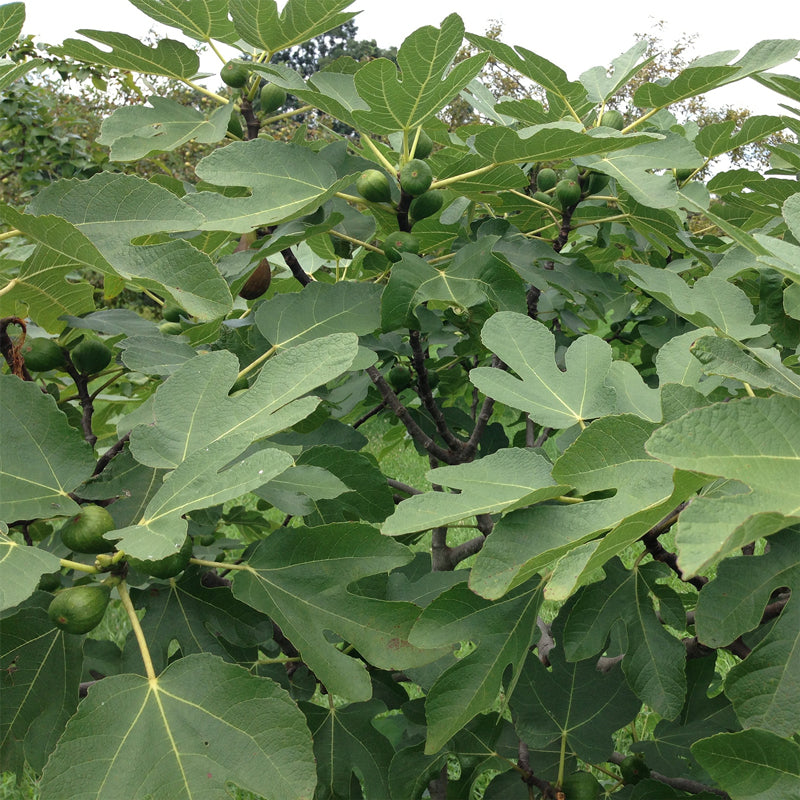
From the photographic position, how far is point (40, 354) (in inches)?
53.2

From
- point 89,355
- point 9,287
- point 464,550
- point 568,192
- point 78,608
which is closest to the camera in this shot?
point 78,608

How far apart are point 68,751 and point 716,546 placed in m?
0.68

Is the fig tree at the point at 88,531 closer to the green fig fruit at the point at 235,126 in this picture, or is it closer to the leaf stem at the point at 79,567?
the leaf stem at the point at 79,567

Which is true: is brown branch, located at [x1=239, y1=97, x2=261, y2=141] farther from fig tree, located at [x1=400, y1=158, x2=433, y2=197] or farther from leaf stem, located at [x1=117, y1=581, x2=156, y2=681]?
leaf stem, located at [x1=117, y1=581, x2=156, y2=681]

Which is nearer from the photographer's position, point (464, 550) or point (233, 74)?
point (233, 74)

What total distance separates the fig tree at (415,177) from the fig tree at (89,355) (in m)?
0.61

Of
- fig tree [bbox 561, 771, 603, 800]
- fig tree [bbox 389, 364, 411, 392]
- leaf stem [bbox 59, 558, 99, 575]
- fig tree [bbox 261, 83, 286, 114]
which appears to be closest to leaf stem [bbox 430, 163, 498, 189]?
fig tree [bbox 261, 83, 286, 114]

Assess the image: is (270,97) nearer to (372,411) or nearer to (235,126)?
(235,126)

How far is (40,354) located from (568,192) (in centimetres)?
101

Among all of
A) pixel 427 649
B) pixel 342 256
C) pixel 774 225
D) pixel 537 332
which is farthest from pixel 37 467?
pixel 774 225

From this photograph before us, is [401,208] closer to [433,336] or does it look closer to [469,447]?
[433,336]

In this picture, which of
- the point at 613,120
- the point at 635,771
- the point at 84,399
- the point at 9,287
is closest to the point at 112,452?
the point at 84,399

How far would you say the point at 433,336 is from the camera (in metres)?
1.63

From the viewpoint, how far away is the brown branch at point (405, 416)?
1.43 metres
